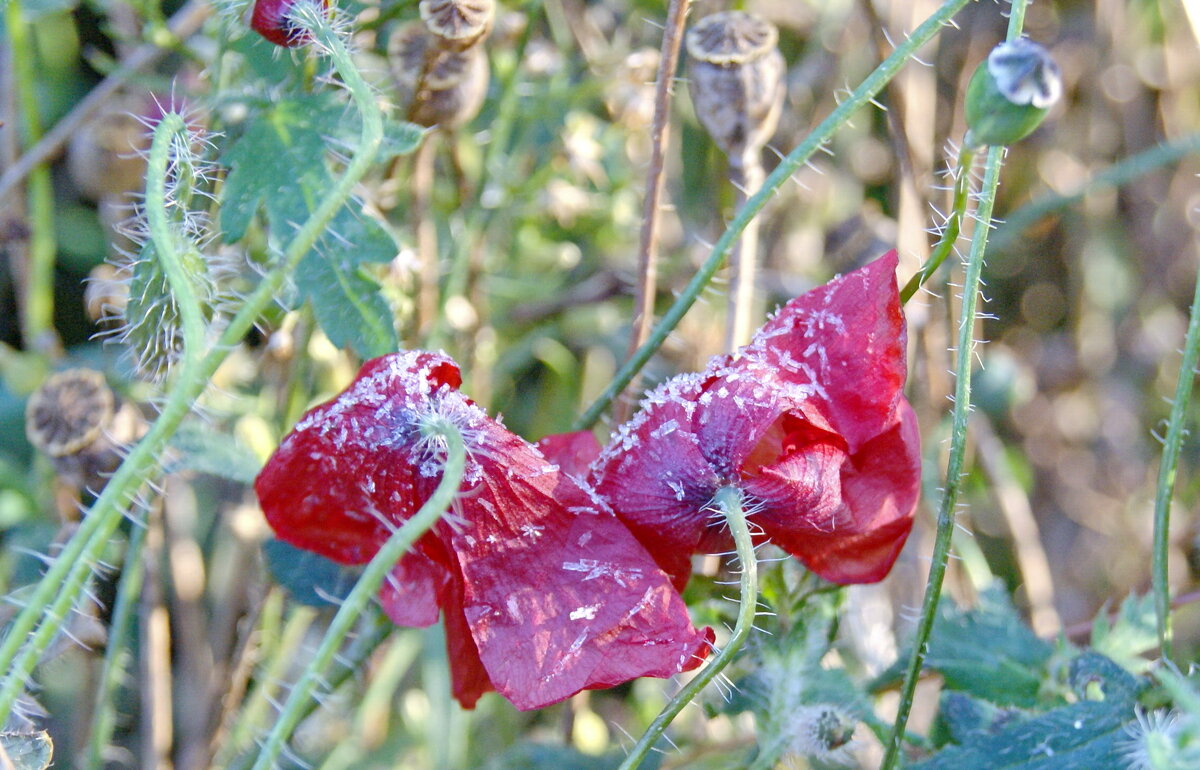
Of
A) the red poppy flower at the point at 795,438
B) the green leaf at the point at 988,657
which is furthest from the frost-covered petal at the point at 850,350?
the green leaf at the point at 988,657

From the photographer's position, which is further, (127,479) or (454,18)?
(454,18)

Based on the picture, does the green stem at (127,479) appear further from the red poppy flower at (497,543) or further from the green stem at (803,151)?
the green stem at (803,151)

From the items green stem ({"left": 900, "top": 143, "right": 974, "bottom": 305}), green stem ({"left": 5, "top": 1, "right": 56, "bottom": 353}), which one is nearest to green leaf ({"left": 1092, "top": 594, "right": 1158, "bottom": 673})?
green stem ({"left": 900, "top": 143, "right": 974, "bottom": 305})

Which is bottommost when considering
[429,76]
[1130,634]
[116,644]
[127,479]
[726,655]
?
[1130,634]

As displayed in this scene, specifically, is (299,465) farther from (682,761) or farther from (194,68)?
(194,68)

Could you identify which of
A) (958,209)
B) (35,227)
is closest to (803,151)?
(958,209)

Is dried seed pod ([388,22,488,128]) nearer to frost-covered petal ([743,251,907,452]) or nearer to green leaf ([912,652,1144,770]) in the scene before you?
frost-covered petal ([743,251,907,452])

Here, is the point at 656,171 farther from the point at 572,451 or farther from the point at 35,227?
the point at 35,227
